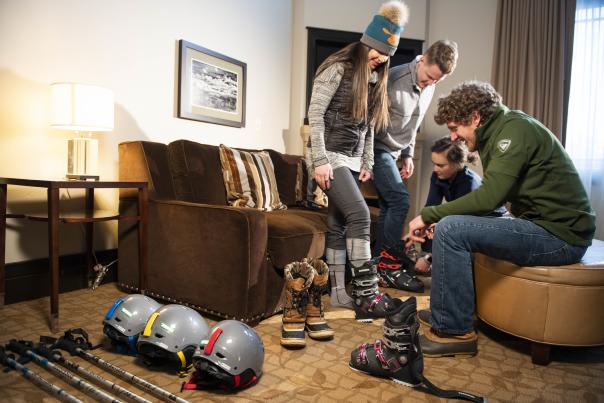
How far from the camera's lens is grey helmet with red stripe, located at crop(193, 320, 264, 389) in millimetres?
1229

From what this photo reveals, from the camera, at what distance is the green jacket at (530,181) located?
1.47m

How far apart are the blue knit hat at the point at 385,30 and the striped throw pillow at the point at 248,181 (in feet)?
3.35

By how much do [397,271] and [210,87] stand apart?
6.04ft

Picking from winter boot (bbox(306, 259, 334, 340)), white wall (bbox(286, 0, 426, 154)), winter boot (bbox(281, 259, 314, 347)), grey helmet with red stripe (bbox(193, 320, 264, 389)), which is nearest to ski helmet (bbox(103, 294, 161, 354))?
grey helmet with red stripe (bbox(193, 320, 264, 389))

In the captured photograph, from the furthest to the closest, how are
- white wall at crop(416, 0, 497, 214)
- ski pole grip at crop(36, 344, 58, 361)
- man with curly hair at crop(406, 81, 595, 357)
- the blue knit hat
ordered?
white wall at crop(416, 0, 497, 214)
the blue knit hat
man with curly hair at crop(406, 81, 595, 357)
ski pole grip at crop(36, 344, 58, 361)

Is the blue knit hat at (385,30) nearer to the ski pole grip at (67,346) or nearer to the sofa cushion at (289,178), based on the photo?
the sofa cushion at (289,178)

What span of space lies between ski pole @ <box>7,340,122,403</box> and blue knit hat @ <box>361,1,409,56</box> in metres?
1.66

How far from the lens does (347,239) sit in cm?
197

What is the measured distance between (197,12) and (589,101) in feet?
10.6

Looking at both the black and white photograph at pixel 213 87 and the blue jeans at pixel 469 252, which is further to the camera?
the black and white photograph at pixel 213 87

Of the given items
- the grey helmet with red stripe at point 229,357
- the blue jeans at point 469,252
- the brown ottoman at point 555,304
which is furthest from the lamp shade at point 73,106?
the brown ottoman at point 555,304

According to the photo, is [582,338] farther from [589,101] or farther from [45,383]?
[589,101]

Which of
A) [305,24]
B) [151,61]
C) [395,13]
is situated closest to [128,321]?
[395,13]

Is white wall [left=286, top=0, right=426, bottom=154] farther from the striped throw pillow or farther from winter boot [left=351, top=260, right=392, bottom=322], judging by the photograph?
winter boot [left=351, top=260, right=392, bottom=322]
